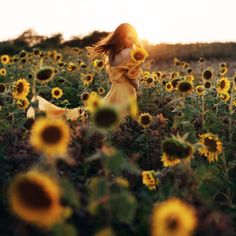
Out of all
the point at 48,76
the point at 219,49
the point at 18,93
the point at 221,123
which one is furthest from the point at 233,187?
the point at 219,49

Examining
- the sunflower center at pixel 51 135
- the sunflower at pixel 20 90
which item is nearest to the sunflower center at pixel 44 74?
the sunflower center at pixel 51 135

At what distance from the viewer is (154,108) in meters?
6.57

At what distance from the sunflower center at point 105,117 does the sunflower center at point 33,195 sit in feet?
1.32

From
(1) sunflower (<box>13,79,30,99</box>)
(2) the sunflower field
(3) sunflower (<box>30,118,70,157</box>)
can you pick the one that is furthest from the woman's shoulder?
(3) sunflower (<box>30,118,70,157</box>)

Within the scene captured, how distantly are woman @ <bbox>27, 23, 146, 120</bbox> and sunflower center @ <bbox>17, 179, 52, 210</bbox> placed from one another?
4.69m

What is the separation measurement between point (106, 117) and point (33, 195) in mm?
447

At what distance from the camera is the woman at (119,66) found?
692cm

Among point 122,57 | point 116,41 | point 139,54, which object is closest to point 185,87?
point 139,54

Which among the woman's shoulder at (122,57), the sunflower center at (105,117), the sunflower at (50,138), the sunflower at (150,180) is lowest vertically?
the sunflower at (150,180)

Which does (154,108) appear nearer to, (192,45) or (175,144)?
(175,144)

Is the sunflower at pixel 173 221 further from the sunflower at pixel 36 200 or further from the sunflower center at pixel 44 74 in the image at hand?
the sunflower center at pixel 44 74

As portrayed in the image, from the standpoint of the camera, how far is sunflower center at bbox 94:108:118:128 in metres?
2.33

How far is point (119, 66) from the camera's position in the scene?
699 centimetres

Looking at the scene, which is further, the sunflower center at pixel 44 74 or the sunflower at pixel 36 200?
the sunflower center at pixel 44 74
